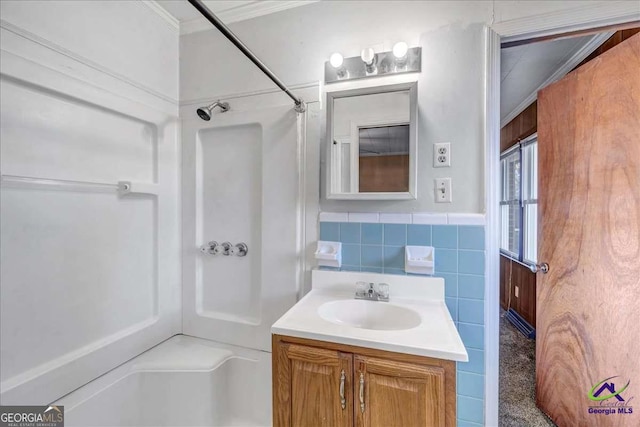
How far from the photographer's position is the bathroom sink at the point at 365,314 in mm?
1221

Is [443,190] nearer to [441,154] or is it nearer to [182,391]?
[441,154]

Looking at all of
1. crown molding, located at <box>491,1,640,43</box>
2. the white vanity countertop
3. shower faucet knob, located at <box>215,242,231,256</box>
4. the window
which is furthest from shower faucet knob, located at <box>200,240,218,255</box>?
the window

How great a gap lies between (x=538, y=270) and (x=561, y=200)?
0.43 meters

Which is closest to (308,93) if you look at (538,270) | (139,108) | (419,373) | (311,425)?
(139,108)

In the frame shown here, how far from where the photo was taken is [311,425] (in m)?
0.97

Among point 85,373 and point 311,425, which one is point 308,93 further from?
point 85,373

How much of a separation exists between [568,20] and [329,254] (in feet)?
4.92

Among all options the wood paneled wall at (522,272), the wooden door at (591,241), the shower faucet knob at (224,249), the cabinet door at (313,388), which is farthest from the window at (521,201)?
the shower faucet knob at (224,249)

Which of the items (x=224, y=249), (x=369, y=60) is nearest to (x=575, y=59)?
(x=369, y=60)

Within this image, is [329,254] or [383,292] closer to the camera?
[383,292]

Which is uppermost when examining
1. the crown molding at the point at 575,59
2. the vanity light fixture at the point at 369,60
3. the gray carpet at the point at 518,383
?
the crown molding at the point at 575,59

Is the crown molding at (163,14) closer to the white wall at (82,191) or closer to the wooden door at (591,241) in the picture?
the white wall at (82,191)

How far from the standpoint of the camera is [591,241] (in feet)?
4.25

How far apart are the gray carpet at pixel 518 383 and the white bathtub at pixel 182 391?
1410 millimetres
